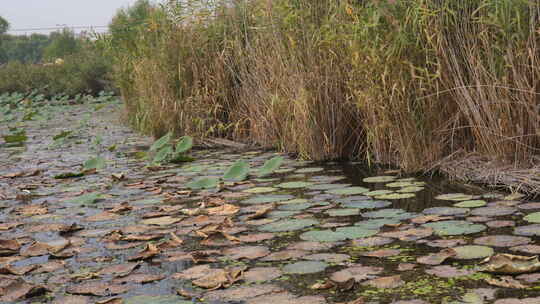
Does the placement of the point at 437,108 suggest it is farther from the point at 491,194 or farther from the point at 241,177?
the point at 241,177

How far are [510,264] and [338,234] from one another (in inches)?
29.0

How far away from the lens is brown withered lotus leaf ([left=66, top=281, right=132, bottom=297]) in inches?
78.3

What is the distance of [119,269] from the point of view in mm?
2223

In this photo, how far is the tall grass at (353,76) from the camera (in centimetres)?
332

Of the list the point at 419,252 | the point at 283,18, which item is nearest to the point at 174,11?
the point at 283,18

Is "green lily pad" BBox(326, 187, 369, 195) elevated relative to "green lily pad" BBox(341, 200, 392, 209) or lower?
elevated

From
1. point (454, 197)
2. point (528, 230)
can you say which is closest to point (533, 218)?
point (528, 230)

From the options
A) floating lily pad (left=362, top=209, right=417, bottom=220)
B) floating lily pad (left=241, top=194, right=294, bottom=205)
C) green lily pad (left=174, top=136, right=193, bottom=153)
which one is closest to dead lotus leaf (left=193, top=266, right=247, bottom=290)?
floating lily pad (left=362, top=209, right=417, bottom=220)

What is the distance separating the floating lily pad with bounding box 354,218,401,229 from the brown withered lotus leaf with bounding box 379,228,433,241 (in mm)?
121

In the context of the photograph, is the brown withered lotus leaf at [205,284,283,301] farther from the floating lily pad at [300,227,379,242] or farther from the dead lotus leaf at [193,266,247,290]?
the floating lily pad at [300,227,379,242]

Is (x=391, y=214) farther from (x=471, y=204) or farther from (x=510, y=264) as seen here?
(x=510, y=264)

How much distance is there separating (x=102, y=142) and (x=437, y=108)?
390cm

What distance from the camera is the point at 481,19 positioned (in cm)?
329

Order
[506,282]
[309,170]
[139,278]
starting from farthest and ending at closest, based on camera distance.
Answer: [309,170] → [139,278] → [506,282]
